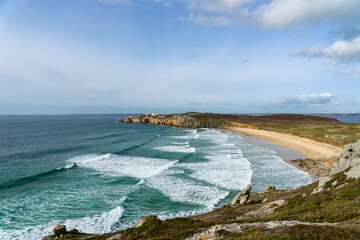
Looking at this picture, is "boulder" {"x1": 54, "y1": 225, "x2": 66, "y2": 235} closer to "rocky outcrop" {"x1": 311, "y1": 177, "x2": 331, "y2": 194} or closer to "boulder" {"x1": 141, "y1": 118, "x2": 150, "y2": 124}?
Answer: "rocky outcrop" {"x1": 311, "y1": 177, "x2": 331, "y2": 194}

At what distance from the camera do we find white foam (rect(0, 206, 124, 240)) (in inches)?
585

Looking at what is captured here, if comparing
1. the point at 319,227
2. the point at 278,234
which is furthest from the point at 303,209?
the point at 278,234

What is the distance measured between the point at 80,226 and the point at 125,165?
17995 millimetres

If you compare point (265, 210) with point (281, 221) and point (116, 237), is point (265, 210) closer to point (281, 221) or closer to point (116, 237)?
point (281, 221)

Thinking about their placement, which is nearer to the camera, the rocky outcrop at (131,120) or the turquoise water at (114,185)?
the turquoise water at (114,185)

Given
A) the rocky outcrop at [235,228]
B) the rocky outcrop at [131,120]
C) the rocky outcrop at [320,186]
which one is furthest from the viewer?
the rocky outcrop at [131,120]

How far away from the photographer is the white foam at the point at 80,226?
14859mm

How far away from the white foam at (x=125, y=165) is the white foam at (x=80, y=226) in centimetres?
1070

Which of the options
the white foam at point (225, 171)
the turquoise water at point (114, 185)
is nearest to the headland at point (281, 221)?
the turquoise water at point (114, 185)

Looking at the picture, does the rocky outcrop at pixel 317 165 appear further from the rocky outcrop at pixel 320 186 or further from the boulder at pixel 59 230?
the boulder at pixel 59 230

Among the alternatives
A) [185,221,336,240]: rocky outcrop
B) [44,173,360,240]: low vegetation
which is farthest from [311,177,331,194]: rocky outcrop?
[185,221,336,240]: rocky outcrop

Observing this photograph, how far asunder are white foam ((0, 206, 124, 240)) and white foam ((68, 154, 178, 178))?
35.1 feet

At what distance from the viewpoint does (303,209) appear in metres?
11.9

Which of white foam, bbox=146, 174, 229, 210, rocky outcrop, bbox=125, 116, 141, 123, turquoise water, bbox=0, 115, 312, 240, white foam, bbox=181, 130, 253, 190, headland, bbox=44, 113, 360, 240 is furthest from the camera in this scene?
rocky outcrop, bbox=125, 116, 141, 123
